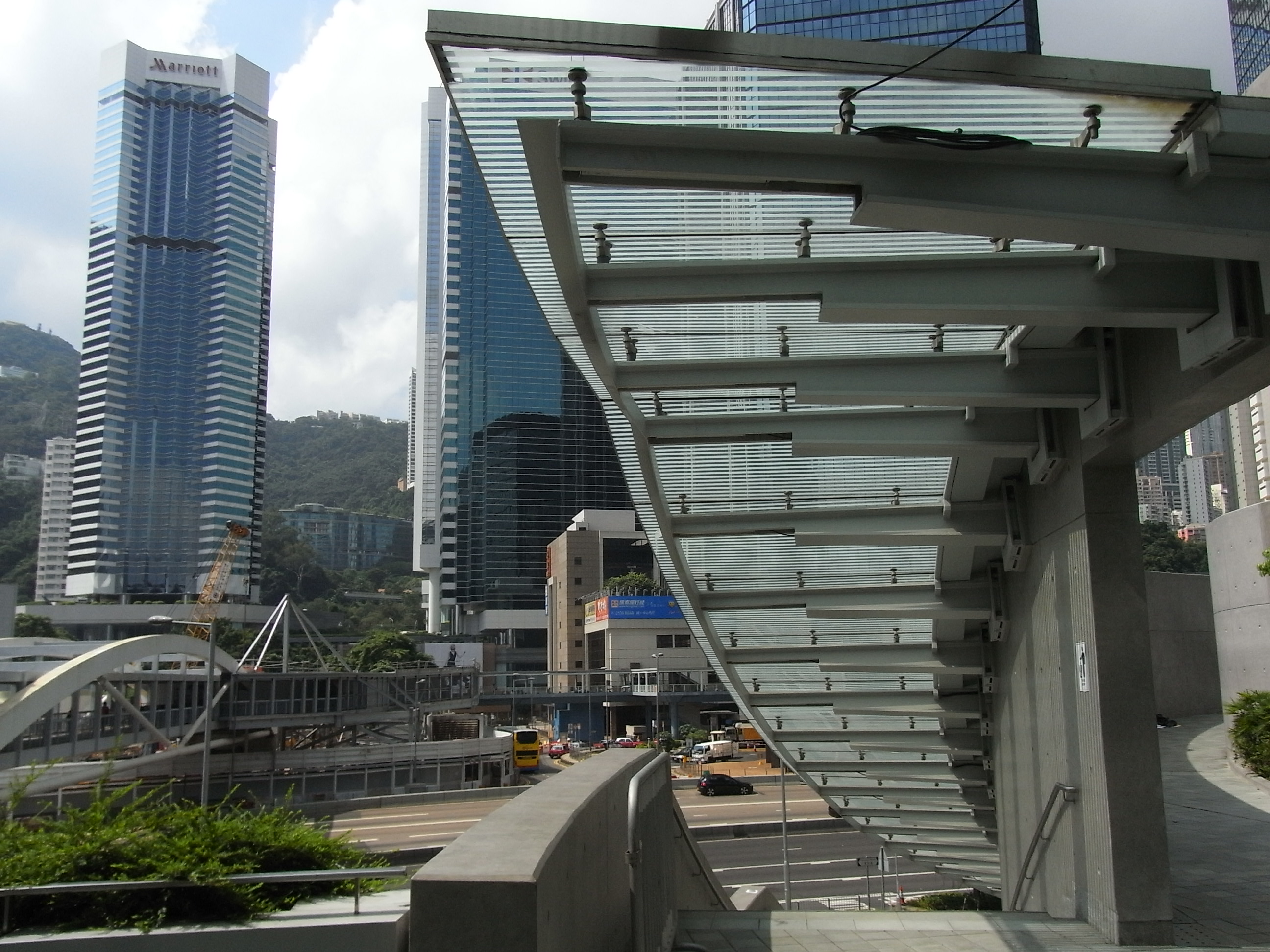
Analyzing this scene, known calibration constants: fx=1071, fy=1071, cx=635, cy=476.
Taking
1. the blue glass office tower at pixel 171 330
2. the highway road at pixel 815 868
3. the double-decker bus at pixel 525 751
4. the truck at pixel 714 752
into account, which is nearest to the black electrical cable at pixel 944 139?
the highway road at pixel 815 868

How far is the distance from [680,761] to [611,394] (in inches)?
1644

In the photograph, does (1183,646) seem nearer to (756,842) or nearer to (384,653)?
(756,842)

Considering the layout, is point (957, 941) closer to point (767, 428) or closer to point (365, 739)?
point (767, 428)

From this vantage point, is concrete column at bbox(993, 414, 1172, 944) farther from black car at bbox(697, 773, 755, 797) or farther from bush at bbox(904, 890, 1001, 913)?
black car at bbox(697, 773, 755, 797)

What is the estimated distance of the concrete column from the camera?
653 cm

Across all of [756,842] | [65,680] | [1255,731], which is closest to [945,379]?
[1255,731]

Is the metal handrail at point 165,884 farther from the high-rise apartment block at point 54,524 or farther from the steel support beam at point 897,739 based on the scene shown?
the high-rise apartment block at point 54,524

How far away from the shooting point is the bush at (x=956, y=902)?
64.1 feet

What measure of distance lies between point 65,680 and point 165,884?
25.6 meters

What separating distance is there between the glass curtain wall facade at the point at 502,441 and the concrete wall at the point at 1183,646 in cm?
7966

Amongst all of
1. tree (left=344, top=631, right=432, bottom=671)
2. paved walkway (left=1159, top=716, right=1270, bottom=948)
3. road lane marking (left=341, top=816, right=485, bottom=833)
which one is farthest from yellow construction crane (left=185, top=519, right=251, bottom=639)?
paved walkway (left=1159, top=716, right=1270, bottom=948)

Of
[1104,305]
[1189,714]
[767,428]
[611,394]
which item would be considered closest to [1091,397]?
[1104,305]

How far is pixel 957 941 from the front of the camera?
7.05m

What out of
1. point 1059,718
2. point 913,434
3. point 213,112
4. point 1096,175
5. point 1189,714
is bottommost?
point 1189,714
